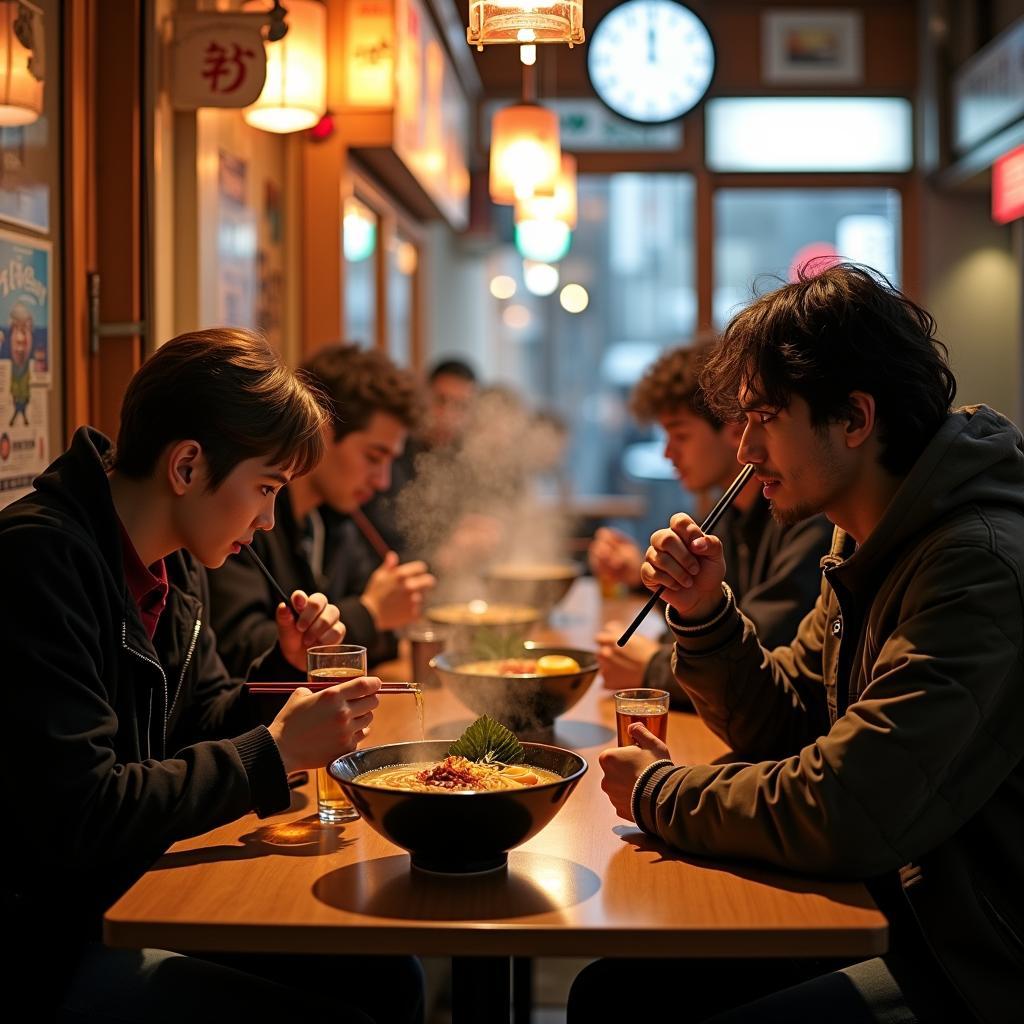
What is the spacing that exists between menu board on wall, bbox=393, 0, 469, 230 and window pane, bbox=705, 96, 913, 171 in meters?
1.84

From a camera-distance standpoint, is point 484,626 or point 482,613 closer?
point 484,626

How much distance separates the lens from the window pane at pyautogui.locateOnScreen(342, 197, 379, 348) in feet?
14.4

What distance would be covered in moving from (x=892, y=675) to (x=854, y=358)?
41 cm

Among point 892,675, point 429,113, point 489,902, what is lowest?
point 489,902

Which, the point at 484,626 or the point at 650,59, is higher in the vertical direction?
the point at 650,59

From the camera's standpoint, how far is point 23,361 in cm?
233

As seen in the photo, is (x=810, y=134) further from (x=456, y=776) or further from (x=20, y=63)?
(x=456, y=776)

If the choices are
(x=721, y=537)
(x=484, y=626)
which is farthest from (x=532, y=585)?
(x=484, y=626)

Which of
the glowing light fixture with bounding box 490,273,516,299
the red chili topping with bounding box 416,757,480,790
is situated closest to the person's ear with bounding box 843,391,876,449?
the red chili topping with bounding box 416,757,480,790

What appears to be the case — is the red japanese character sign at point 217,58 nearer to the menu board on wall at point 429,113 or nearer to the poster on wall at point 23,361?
the poster on wall at point 23,361

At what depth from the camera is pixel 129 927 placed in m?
1.31

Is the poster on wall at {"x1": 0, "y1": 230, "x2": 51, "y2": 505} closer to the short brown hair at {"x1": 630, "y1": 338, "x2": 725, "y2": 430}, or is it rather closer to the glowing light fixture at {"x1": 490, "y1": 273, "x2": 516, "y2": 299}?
the short brown hair at {"x1": 630, "y1": 338, "x2": 725, "y2": 430}

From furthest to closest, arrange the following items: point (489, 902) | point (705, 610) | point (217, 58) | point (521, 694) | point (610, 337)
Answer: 1. point (610, 337)
2. point (217, 58)
3. point (521, 694)
4. point (705, 610)
5. point (489, 902)

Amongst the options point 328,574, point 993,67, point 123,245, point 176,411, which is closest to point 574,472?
point 993,67
